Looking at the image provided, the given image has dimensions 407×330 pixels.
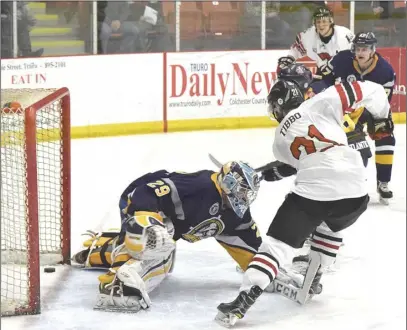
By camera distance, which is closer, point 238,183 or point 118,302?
point 238,183

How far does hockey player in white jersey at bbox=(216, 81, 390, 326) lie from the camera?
146 inches

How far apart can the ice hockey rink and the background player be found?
0.18 metres

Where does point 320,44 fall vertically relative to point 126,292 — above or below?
above

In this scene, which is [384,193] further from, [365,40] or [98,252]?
[98,252]

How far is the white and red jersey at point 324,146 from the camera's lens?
3723 millimetres

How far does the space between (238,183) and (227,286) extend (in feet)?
2.33

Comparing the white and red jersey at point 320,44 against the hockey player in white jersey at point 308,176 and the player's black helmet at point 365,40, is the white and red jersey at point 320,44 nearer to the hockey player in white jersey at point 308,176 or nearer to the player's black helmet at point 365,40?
the player's black helmet at point 365,40

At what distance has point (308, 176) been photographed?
3.75 m

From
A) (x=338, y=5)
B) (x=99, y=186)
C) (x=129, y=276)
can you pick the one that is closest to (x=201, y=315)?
(x=129, y=276)

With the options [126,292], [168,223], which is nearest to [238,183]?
[168,223]

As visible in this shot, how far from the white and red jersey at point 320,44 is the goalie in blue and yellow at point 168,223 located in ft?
9.51

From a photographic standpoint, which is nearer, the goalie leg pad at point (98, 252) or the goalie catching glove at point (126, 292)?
the goalie catching glove at point (126, 292)

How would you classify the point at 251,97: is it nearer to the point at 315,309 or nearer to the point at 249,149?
the point at 249,149

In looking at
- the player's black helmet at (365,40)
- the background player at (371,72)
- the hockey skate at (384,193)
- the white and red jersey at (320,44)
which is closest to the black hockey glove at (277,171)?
the background player at (371,72)
